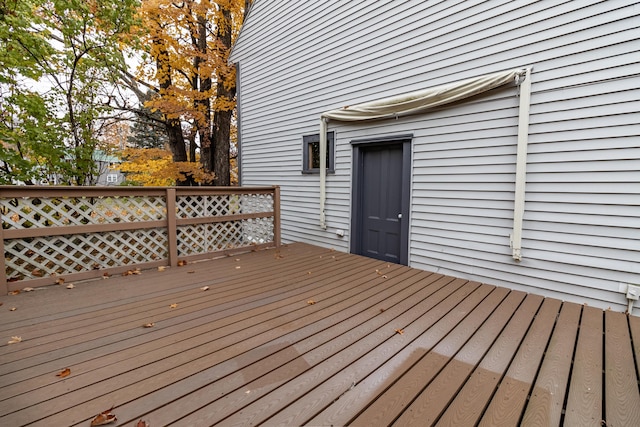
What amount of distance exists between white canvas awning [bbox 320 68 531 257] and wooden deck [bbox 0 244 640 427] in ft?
7.64

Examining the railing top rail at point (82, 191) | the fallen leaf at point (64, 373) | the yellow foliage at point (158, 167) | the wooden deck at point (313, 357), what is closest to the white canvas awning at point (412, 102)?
the railing top rail at point (82, 191)

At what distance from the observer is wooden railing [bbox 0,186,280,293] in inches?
122

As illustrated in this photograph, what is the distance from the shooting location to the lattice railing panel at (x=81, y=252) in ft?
10.2

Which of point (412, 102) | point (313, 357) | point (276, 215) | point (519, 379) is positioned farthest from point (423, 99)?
point (313, 357)

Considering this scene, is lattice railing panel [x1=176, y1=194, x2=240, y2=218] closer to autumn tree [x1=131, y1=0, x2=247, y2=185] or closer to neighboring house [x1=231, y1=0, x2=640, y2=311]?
neighboring house [x1=231, y1=0, x2=640, y2=311]

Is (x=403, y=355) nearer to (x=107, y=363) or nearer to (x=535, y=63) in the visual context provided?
(x=107, y=363)

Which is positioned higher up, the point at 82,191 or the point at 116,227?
the point at 82,191

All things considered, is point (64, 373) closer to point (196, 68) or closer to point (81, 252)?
point (81, 252)

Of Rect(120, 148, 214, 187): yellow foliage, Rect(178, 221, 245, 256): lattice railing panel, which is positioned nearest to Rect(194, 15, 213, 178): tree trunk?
Rect(120, 148, 214, 187): yellow foliage

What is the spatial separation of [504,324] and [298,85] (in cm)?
529

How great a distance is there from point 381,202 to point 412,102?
1.55 metres

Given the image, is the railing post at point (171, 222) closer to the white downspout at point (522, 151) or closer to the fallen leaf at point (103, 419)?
the fallen leaf at point (103, 419)

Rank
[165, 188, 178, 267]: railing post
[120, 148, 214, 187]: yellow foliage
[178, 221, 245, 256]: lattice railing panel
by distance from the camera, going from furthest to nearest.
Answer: [120, 148, 214, 187]: yellow foliage
[178, 221, 245, 256]: lattice railing panel
[165, 188, 178, 267]: railing post

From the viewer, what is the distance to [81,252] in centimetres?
349
